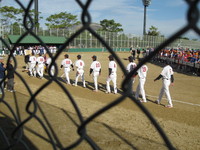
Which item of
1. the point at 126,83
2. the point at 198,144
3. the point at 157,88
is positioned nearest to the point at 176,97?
the point at 157,88

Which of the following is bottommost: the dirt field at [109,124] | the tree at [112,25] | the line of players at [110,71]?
the dirt field at [109,124]

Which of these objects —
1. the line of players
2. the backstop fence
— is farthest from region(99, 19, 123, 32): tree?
the line of players

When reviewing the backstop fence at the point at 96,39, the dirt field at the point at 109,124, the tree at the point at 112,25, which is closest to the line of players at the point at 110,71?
the dirt field at the point at 109,124

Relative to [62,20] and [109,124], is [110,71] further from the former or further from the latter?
[62,20]

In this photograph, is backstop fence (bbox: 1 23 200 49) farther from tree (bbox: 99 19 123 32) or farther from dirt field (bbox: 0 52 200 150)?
dirt field (bbox: 0 52 200 150)

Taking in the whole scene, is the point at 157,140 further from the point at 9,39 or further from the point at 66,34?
the point at 66,34

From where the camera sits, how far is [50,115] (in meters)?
5.93

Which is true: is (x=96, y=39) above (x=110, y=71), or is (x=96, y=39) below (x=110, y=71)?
above

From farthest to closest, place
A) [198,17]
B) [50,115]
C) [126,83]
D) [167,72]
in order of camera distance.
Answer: [167,72], [50,115], [126,83], [198,17]

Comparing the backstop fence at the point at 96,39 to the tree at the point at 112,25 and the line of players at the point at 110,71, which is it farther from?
the line of players at the point at 110,71

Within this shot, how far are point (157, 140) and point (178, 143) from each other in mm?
476

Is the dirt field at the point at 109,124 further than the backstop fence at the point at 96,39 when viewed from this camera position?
No

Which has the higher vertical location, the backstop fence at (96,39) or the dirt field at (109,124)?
the backstop fence at (96,39)

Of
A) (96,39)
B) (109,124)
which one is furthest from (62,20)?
(109,124)
